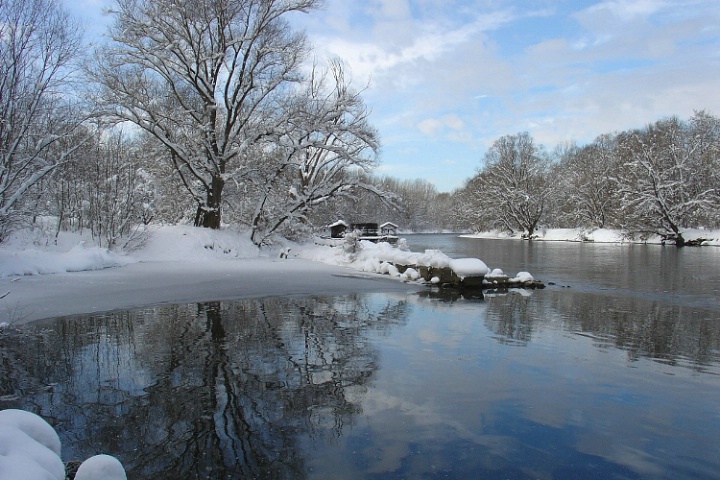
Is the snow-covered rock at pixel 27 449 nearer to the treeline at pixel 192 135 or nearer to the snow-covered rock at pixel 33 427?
the snow-covered rock at pixel 33 427

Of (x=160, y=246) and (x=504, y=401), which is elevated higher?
(x=160, y=246)

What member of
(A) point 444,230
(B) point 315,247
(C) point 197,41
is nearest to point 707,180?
(B) point 315,247

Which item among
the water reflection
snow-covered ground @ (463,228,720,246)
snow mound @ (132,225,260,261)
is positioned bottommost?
the water reflection

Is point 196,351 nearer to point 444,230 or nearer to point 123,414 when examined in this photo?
point 123,414

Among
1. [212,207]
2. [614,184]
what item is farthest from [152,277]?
[614,184]

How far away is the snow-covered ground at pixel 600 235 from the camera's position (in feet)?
153

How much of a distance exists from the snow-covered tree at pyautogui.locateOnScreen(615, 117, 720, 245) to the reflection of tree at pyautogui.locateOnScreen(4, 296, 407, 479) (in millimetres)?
47886

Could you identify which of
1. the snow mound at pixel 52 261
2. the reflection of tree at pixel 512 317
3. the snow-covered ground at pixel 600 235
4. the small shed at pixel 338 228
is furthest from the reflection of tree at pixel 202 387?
the snow-covered ground at pixel 600 235

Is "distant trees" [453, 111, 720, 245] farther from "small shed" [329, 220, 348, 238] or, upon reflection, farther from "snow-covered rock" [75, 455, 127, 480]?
"snow-covered rock" [75, 455, 127, 480]

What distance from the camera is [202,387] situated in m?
6.16

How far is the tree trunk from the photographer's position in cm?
2523

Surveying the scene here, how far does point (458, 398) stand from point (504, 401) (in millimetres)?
568

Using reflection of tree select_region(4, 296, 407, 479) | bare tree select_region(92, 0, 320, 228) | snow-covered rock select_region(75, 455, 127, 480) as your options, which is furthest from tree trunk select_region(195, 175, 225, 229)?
snow-covered rock select_region(75, 455, 127, 480)

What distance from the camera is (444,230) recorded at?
140250 mm
